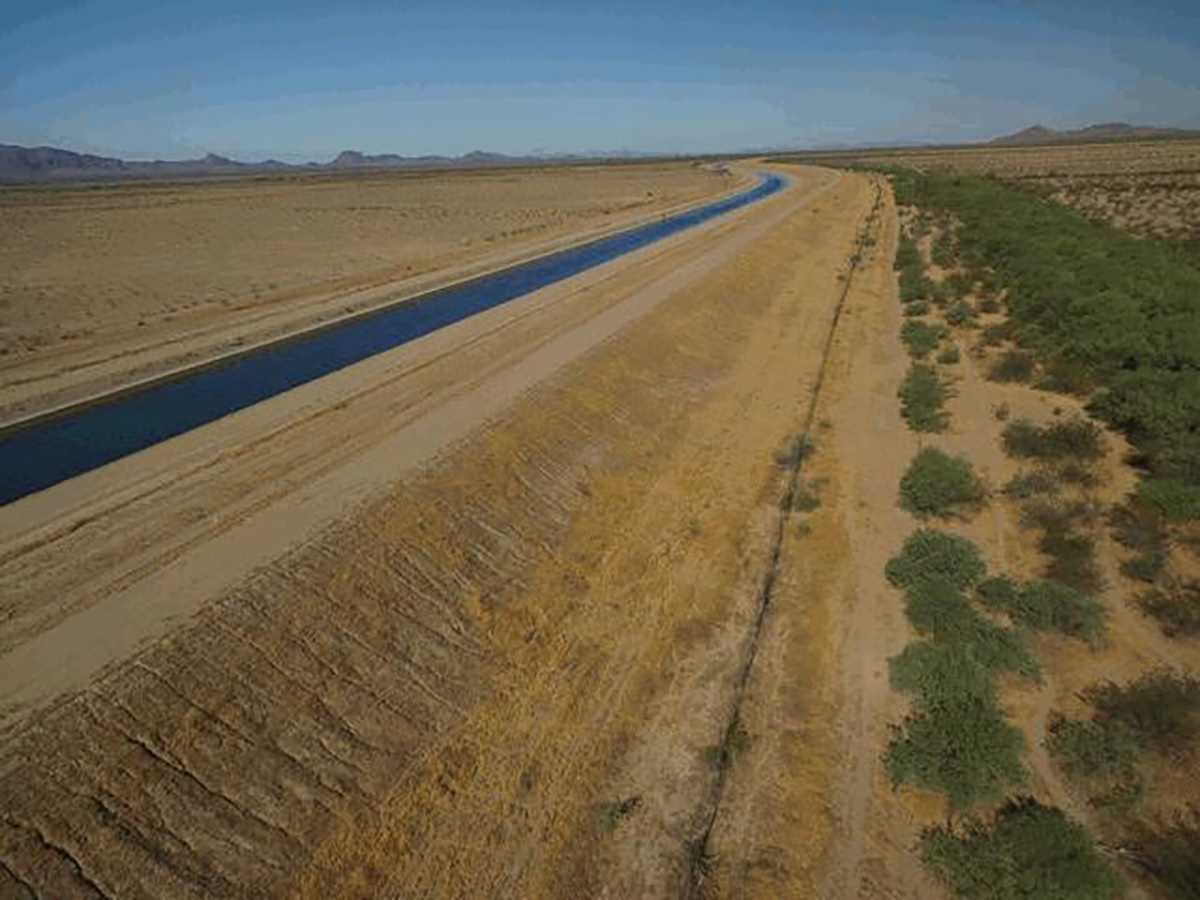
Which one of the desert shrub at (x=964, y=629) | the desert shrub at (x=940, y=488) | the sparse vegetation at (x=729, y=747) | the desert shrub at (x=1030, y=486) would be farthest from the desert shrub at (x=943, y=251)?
the sparse vegetation at (x=729, y=747)

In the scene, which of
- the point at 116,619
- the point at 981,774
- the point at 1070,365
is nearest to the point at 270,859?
the point at 116,619

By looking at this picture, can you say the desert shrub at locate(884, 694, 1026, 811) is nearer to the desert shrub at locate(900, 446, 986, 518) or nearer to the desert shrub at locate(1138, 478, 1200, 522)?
the desert shrub at locate(900, 446, 986, 518)

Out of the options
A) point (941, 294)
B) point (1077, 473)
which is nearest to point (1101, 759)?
point (1077, 473)

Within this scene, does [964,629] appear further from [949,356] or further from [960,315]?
[960,315]

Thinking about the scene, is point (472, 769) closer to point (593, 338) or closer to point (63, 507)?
point (63, 507)

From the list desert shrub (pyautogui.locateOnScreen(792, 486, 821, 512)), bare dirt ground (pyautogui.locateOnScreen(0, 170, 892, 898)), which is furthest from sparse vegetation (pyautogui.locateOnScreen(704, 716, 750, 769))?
desert shrub (pyautogui.locateOnScreen(792, 486, 821, 512))

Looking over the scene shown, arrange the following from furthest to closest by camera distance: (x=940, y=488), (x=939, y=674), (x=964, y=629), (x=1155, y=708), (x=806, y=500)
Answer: (x=806, y=500) < (x=940, y=488) < (x=964, y=629) < (x=939, y=674) < (x=1155, y=708)
